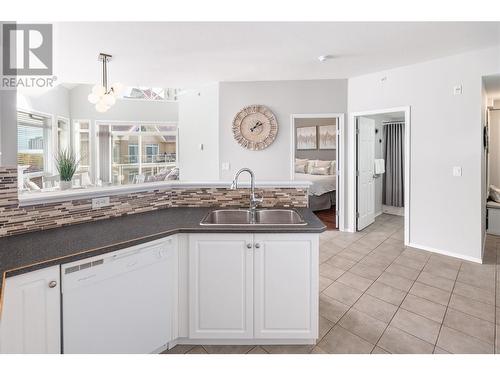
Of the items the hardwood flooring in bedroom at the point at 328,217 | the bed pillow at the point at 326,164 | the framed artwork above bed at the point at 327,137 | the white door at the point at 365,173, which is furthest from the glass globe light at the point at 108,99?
the framed artwork above bed at the point at 327,137

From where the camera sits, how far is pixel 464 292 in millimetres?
2592

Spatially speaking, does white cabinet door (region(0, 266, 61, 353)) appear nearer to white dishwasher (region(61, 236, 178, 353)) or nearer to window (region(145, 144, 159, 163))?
white dishwasher (region(61, 236, 178, 353))

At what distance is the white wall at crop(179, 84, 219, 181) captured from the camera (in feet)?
15.8

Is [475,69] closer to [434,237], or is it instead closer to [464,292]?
[434,237]

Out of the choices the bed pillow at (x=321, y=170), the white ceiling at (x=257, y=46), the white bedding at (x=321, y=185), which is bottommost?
the white bedding at (x=321, y=185)

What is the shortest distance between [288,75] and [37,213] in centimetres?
358

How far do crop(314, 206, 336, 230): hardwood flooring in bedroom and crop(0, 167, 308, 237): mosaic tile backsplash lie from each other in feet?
8.73

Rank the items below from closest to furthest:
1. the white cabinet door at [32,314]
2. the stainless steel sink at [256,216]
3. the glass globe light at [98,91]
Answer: the white cabinet door at [32,314], the stainless steel sink at [256,216], the glass globe light at [98,91]

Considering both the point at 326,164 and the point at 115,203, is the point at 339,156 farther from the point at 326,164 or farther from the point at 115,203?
the point at 115,203

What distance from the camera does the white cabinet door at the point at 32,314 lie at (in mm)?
1196

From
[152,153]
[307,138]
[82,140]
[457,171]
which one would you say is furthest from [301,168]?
[82,140]

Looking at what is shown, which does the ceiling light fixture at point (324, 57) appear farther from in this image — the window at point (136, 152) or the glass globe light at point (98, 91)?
the window at point (136, 152)

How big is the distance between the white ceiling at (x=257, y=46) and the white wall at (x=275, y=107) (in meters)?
0.29
